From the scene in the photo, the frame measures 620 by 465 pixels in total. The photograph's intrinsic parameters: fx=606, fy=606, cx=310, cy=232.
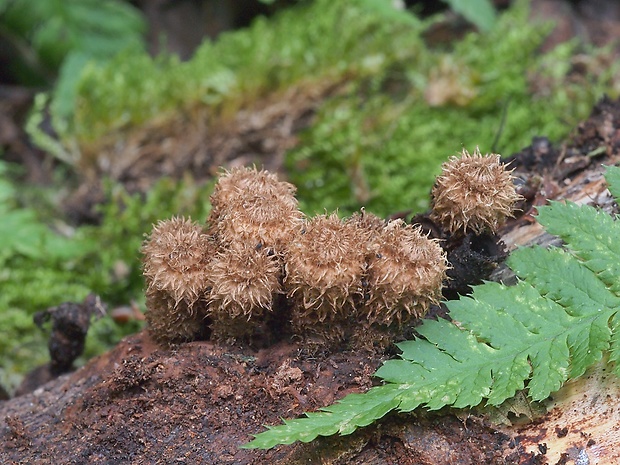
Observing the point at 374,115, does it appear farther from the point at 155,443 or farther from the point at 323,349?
the point at 155,443

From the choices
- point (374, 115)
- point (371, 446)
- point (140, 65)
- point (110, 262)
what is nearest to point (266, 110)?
point (374, 115)

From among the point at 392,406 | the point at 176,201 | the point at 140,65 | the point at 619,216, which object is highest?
the point at 140,65

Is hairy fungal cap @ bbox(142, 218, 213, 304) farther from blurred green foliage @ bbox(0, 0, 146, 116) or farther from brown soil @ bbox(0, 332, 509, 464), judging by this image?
blurred green foliage @ bbox(0, 0, 146, 116)

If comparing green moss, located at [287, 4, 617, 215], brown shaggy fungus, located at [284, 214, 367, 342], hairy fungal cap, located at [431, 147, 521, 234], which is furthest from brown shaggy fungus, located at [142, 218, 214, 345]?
green moss, located at [287, 4, 617, 215]

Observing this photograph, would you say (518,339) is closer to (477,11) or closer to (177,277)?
(177,277)

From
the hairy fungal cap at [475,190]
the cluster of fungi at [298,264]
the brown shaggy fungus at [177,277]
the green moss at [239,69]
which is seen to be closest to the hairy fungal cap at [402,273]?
the cluster of fungi at [298,264]

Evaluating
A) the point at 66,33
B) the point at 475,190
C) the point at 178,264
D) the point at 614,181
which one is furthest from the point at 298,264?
the point at 66,33
